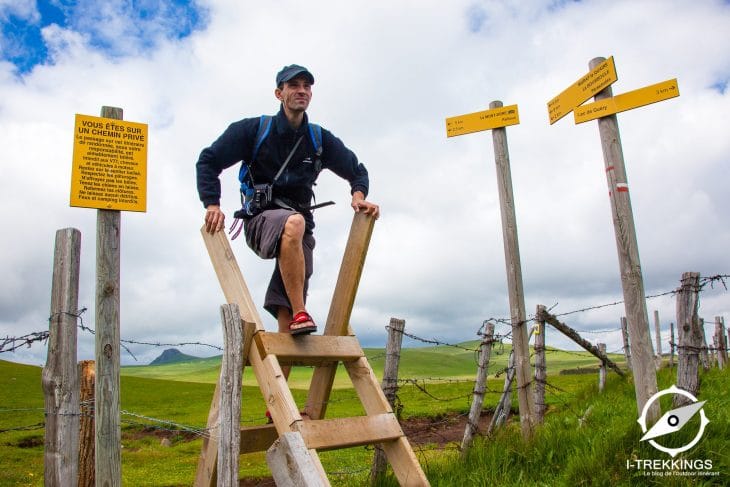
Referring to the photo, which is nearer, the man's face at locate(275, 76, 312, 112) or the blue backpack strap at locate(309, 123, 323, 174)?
the man's face at locate(275, 76, 312, 112)

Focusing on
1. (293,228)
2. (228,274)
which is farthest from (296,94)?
(228,274)

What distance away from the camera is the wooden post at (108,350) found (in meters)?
4.53

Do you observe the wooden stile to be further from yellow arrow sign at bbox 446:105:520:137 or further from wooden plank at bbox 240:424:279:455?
yellow arrow sign at bbox 446:105:520:137

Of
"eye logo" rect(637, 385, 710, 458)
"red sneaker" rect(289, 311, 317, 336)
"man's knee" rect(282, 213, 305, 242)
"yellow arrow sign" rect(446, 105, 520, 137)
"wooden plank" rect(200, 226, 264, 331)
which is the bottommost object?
"eye logo" rect(637, 385, 710, 458)

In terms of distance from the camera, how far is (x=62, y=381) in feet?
15.5

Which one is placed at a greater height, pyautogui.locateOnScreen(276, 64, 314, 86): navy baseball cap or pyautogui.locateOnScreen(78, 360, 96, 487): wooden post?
pyautogui.locateOnScreen(276, 64, 314, 86): navy baseball cap

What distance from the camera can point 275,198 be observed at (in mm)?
4883

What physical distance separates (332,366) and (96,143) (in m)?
2.72

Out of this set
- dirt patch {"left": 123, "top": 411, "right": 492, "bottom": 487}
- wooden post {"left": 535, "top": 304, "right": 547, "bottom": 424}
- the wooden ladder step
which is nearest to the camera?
the wooden ladder step

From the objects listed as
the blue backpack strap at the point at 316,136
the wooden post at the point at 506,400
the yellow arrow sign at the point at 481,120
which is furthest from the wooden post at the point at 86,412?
the wooden post at the point at 506,400

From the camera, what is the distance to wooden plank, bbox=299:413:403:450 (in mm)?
3834

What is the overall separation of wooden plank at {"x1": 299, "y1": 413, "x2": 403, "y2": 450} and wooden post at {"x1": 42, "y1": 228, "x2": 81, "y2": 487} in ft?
7.36

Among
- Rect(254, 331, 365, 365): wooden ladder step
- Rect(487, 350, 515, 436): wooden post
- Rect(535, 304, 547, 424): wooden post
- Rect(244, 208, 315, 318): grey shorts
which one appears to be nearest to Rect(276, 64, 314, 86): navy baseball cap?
Rect(244, 208, 315, 318): grey shorts

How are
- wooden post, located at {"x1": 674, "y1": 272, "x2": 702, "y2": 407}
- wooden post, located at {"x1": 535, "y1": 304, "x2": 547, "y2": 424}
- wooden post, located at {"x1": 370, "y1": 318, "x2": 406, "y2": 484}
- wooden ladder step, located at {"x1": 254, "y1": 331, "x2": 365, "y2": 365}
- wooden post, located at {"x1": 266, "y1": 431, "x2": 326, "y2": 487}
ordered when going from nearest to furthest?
1. wooden post, located at {"x1": 266, "y1": 431, "x2": 326, "y2": 487}
2. wooden ladder step, located at {"x1": 254, "y1": 331, "x2": 365, "y2": 365}
3. wooden post, located at {"x1": 370, "y1": 318, "x2": 406, "y2": 484}
4. wooden post, located at {"x1": 674, "y1": 272, "x2": 702, "y2": 407}
5. wooden post, located at {"x1": 535, "y1": 304, "x2": 547, "y2": 424}
